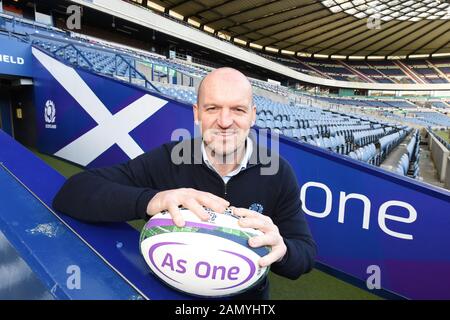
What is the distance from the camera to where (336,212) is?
2709mm

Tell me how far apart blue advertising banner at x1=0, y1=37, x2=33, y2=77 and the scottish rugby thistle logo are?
804mm

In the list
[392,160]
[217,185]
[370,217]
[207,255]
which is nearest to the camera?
[207,255]

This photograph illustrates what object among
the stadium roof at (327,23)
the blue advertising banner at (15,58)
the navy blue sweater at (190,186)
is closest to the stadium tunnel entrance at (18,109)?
the blue advertising banner at (15,58)

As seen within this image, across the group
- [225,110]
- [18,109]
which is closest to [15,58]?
[18,109]

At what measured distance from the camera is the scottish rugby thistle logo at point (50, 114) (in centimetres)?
610

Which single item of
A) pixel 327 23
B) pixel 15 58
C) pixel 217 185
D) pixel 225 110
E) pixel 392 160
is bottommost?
pixel 392 160

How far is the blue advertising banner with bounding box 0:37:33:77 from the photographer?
5879 mm

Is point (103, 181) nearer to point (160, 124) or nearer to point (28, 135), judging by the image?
point (160, 124)

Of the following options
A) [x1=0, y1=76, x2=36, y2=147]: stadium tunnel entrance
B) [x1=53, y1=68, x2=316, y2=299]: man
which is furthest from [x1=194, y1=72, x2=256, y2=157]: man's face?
[x1=0, y1=76, x2=36, y2=147]: stadium tunnel entrance

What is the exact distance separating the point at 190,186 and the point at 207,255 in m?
0.51

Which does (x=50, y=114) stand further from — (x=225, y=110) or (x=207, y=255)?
(x=207, y=255)

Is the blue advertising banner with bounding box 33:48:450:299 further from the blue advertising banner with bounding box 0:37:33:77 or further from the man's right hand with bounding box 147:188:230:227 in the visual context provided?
the blue advertising banner with bounding box 0:37:33:77

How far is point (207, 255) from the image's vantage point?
2.83 feet

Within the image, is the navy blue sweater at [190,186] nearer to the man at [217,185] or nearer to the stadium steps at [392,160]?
the man at [217,185]
